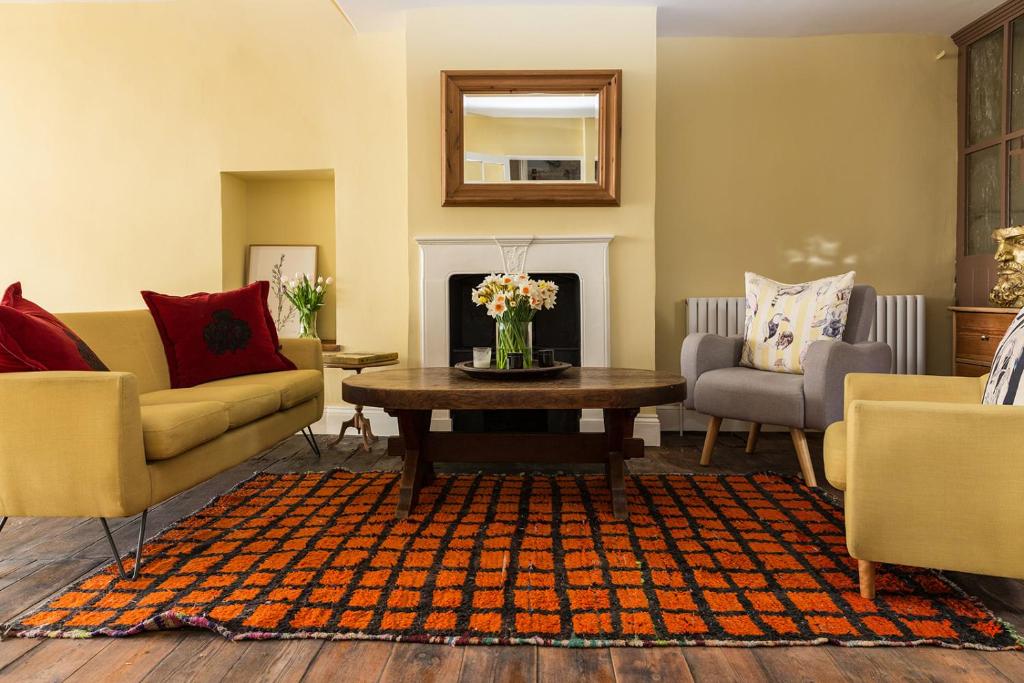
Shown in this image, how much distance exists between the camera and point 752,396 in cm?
321

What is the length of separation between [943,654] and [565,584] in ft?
2.93

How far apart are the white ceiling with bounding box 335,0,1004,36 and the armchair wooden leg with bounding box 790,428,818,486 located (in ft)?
7.88

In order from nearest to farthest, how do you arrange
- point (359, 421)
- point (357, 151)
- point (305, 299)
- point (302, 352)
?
point (302, 352)
point (359, 421)
point (357, 151)
point (305, 299)

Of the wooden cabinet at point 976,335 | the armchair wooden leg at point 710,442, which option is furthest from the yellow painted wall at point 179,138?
the wooden cabinet at point 976,335

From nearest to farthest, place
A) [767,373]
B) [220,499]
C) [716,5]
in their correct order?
[220,499]
[767,373]
[716,5]

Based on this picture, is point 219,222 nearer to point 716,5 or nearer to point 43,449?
point 43,449

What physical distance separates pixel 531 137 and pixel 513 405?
85.5 inches

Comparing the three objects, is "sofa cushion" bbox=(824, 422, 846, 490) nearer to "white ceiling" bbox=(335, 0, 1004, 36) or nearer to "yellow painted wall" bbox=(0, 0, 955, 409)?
"yellow painted wall" bbox=(0, 0, 955, 409)

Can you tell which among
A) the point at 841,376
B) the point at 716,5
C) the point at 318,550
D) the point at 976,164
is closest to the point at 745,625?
the point at 318,550

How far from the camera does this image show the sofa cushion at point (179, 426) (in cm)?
210

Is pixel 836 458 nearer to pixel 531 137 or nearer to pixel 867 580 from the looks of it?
pixel 867 580

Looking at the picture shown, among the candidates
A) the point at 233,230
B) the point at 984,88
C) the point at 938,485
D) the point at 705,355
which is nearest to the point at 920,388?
the point at 938,485

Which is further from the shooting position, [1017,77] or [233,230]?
[233,230]

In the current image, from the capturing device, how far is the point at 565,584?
1.93m
